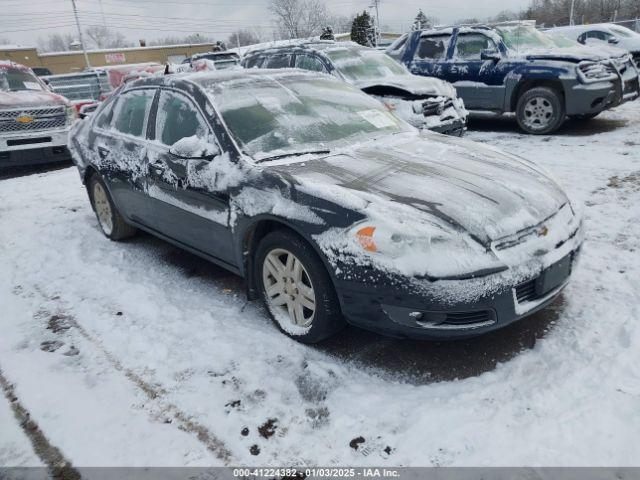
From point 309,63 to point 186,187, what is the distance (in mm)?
5466

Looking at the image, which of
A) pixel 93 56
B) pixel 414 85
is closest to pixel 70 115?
pixel 414 85

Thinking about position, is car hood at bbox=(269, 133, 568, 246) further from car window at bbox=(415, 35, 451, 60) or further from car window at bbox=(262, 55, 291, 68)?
car window at bbox=(415, 35, 451, 60)

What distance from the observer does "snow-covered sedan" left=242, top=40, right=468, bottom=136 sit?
23.8 feet

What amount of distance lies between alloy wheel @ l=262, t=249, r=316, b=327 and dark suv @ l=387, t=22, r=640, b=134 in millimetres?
6707

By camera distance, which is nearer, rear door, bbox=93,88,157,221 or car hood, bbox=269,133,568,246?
car hood, bbox=269,133,568,246

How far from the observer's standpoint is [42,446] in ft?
7.80

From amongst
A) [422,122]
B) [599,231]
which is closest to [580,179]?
[599,231]

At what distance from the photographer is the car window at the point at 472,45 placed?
8.68 meters

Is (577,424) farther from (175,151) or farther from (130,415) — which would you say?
(175,151)

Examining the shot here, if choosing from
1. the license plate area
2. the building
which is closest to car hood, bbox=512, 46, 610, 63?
the license plate area

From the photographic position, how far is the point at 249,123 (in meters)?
3.35

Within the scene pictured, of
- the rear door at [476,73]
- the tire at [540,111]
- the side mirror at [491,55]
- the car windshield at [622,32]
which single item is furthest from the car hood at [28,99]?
the car windshield at [622,32]

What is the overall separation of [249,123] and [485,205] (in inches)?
65.7

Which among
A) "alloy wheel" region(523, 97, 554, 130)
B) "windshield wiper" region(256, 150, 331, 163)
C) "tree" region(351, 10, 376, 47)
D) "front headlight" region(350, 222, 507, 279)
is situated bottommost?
"alloy wheel" region(523, 97, 554, 130)
